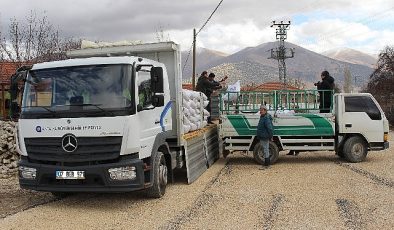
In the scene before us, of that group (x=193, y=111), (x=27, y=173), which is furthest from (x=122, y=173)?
(x=193, y=111)

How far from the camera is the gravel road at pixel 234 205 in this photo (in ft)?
22.5

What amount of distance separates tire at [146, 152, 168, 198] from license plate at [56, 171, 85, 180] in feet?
A: 4.32

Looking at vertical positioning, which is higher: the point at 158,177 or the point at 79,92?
the point at 79,92

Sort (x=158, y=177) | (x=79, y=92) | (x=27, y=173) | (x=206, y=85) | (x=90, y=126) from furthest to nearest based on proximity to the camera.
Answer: (x=206, y=85), (x=158, y=177), (x=27, y=173), (x=79, y=92), (x=90, y=126)

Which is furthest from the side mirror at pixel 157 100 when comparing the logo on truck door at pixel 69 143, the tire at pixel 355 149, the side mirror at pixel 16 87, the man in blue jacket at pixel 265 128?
the tire at pixel 355 149

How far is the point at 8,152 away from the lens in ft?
41.4

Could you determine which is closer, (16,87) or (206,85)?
(16,87)

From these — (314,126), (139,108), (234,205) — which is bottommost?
(234,205)

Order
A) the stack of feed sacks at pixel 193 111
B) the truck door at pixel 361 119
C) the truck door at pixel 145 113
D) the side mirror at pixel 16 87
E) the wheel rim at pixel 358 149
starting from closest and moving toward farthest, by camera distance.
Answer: the truck door at pixel 145 113 → the side mirror at pixel 16 87 → the stack of feed sacks at pixel 193 111 → the truck door at pixel 361 119 → the wheel rim at pixel 358 149

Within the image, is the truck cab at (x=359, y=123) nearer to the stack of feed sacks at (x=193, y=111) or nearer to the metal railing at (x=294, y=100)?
the metal railing at (x=294, y=100)

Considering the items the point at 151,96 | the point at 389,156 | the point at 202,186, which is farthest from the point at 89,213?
the point at 389,156

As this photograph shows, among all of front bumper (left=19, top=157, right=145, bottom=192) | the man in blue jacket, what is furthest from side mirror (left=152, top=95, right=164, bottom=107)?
the man in blue jacket

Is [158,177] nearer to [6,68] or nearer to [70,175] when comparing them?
[70,175]

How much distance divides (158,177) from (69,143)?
5.86 feet
